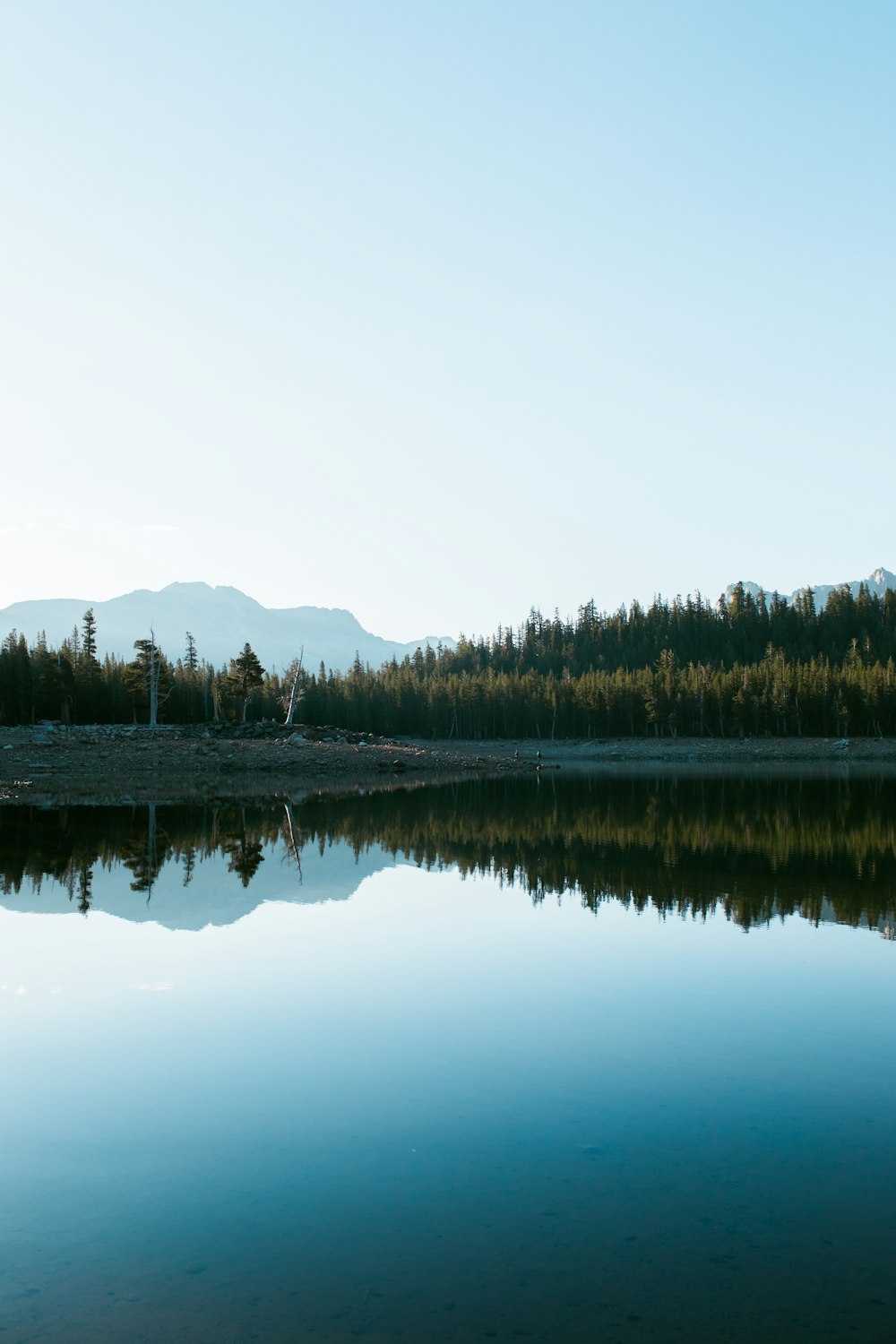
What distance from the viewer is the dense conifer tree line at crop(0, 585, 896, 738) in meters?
101

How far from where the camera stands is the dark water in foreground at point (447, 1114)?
6.10m

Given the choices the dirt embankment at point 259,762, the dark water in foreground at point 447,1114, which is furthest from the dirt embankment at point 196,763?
the dark water in foreground at point 447,1114

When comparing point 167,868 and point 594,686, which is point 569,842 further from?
point 594,686

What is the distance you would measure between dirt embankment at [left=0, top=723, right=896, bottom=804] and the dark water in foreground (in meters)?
33.2

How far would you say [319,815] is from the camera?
128 feet

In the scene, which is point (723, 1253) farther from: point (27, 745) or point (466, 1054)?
point (27, 745)

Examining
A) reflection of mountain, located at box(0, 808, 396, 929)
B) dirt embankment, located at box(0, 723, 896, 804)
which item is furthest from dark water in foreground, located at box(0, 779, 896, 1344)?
dirt embankment, located at box(0, 723, 896, 804)

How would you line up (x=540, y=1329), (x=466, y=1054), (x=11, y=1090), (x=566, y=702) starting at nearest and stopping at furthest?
(x=540, y=1329), (x=11, y=1090), (x=466, y=1054), (x=566, y=702)

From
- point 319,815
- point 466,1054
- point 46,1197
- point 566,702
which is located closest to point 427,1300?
point 46,1197

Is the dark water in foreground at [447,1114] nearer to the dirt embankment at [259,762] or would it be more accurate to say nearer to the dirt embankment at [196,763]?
the dirt embankment at [196,763]

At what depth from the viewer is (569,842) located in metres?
30.4

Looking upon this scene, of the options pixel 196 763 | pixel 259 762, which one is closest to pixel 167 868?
pixel 196 763

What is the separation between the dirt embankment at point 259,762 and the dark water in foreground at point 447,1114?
1305 inches

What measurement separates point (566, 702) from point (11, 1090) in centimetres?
13043
